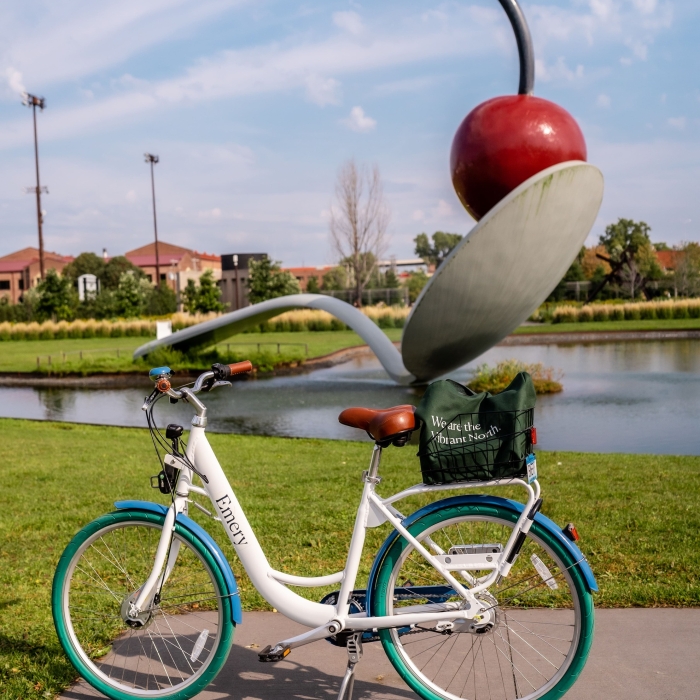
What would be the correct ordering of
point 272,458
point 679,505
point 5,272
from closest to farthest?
point 679,505
point 272,458
point 5,272

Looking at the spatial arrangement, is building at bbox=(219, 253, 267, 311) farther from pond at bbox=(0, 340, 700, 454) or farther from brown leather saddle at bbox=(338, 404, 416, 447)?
brown leather saddle at bbox=(338, 404, 416, 447)

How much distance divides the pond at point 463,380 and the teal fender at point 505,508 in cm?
670

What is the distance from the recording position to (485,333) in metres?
12.2

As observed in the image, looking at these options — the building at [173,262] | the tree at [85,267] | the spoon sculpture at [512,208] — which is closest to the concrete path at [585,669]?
the spoon sculpture at [512,208]

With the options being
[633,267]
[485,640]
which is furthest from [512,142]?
[633,267]

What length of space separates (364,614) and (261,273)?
48.1 meters

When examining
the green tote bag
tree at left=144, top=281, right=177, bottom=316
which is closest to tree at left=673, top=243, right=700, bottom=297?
tree at left=144, top=281, right=177, bottom=316

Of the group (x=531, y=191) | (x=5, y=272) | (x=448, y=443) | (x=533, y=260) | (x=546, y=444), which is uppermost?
(x=5, y=272)

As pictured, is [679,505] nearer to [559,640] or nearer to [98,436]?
[559,640]

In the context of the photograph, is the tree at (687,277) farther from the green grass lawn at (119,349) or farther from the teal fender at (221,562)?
the teal fender at (221,562)

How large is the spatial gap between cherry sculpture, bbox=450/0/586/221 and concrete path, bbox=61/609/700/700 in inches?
315

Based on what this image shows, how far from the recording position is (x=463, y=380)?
16938 mm

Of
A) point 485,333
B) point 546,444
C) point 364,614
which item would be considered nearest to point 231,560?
point 364,614

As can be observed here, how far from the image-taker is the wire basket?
108 inches
